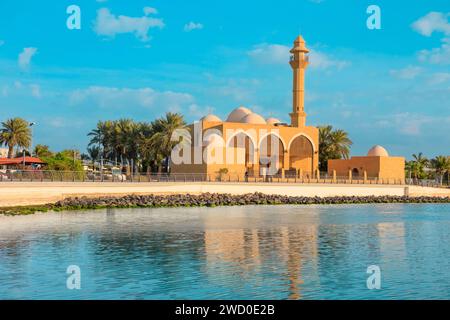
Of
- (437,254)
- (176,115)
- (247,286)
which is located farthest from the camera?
(176,115)

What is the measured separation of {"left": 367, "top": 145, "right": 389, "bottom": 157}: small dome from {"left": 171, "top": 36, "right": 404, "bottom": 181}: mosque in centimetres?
317

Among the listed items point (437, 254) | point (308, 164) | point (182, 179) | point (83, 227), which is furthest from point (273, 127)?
point (437, 254)

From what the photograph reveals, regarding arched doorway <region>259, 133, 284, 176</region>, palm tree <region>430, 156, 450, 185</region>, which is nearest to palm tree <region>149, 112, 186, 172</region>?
arched doorway <region>259, 133, 284, 176</region>

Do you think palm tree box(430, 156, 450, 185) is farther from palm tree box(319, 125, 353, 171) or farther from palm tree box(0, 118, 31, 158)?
palm tree box(0, 118, 31, 158)

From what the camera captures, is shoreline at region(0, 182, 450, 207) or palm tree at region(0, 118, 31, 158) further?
palm tree at region(0, 118, 31, 158)

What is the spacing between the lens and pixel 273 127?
66062 millimetres

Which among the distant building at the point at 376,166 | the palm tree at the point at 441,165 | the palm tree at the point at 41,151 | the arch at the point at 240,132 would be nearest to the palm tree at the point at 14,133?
the palm tree at the point at 41,151

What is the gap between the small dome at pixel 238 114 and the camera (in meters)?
73.6

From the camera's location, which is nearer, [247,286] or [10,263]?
[247,286]

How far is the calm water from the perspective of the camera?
537 inches

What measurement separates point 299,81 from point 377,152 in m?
13.6

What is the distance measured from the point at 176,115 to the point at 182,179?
12.8 metres

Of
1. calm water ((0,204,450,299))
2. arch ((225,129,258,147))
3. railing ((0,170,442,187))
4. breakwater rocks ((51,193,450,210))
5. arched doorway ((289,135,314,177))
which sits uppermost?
arch ((225,129,258,147))
